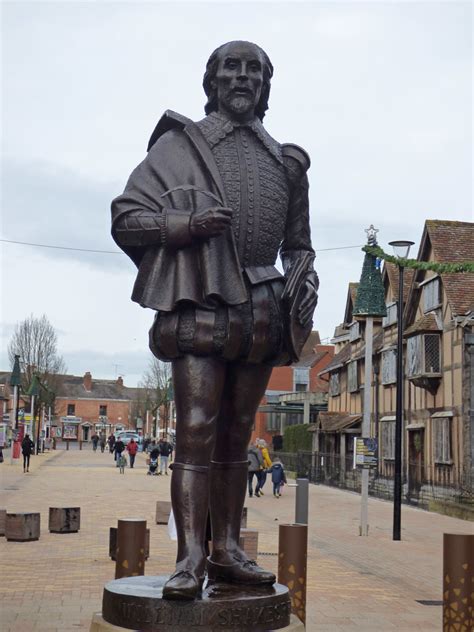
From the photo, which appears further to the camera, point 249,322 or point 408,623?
point 408,623

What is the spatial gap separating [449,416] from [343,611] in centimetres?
1798

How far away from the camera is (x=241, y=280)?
4.38 meters

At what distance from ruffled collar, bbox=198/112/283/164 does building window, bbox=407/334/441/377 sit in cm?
2334

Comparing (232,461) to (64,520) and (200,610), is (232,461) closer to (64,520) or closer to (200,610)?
(200,610)

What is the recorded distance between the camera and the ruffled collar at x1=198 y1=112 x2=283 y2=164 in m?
4.68

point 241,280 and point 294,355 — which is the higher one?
point 241,280

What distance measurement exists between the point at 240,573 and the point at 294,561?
194 centimetres

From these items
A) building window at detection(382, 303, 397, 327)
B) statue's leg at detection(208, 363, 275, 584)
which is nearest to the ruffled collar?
statue's leg at detection(208, 363, 275, 584)

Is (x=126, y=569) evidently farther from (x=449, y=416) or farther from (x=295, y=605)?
(x=449, y=416)

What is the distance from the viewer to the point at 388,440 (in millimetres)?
32281

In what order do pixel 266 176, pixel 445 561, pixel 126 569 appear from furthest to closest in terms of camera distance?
1. pixel 126 569
2. pixel 445 561
3. pixel 266 176

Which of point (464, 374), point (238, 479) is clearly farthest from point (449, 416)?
point (238, 479)

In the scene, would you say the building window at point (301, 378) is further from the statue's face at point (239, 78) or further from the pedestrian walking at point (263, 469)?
the statue's face at point (239, 78)

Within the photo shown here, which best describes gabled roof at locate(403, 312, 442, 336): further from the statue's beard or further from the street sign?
the statue's beard
